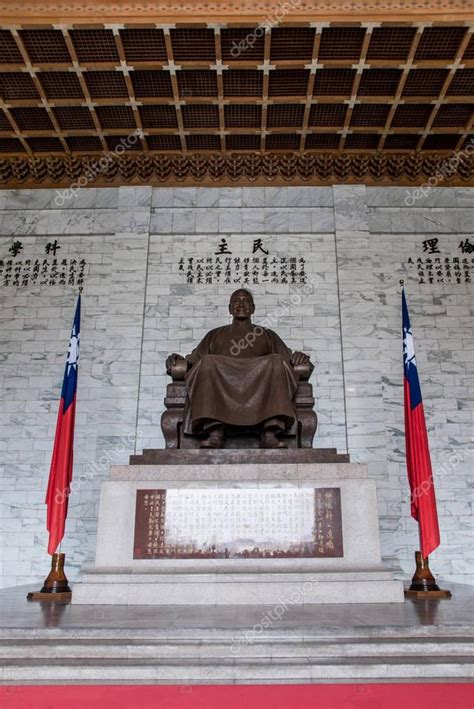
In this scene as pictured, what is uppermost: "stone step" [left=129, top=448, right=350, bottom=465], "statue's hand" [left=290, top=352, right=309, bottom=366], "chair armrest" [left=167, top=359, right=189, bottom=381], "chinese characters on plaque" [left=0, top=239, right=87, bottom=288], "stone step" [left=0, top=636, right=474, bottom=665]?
"chinese characters on plaque" [left=0, top=239, right=87, bottom=288]

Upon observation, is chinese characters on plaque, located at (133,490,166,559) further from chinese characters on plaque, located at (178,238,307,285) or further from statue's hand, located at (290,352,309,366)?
chinese characters on plaque, located at (178,238,307,285)

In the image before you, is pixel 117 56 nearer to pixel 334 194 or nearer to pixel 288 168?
pixel 288 168

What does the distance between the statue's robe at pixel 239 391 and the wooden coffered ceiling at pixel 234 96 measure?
3570mm

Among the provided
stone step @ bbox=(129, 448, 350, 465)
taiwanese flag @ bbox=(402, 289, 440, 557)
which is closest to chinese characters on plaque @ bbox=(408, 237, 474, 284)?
taiwanese flag @ bbox=(402, 289, 440, 557)

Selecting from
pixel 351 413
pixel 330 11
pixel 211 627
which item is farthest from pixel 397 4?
pixel 211 627

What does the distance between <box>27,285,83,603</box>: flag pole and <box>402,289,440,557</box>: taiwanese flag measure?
115 inches

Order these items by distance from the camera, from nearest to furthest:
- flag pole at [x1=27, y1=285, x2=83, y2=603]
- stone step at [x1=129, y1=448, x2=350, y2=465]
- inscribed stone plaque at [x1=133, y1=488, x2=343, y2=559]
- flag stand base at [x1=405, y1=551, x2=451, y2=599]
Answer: inscribed stone plaque at [x1=133, y1=488, x2=343, y2=559] → stone step at [x1=129, y1=448, x2=350, y2=465] → flag stand base at [x1=405, y1=551, x2=451, y2=599] → flag pole at [x1=27, y1=285, x2=83, y2=603]

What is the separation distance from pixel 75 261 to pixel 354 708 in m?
6.29

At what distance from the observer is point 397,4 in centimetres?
593

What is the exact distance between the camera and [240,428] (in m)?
4.70

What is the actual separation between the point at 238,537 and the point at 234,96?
5.08 metres

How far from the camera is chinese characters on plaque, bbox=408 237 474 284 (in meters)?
7.29

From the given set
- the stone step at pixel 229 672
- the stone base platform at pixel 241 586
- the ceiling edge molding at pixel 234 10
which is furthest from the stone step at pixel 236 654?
the ceiling edge molding at pixel 234 10

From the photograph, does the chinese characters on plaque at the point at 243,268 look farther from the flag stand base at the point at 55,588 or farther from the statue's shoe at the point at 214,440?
the flag stand base at the point at 55,588
